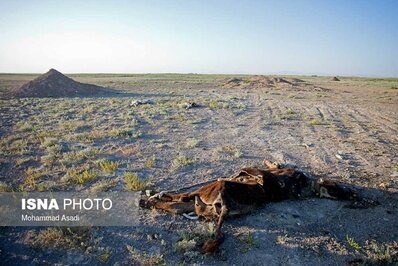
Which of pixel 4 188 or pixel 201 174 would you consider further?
pixel 201 174

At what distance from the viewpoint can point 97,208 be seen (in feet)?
20.6

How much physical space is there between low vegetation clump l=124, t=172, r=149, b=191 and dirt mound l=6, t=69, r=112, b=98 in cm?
2668

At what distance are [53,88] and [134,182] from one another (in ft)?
95.1

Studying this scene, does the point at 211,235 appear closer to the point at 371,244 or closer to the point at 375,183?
the point at 371,244

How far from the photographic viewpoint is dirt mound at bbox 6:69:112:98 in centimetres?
3066

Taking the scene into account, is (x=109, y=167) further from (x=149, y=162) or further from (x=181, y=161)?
(x=181, y=161)

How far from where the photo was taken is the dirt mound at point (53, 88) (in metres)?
30.7

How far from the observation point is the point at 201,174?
26.2 feet

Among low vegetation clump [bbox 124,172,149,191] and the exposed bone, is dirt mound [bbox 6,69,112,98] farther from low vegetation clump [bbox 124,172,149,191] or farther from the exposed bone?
the exposed bone

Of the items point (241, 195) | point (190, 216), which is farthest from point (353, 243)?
point (190, 216)

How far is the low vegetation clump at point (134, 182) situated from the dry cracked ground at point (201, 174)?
0.03m

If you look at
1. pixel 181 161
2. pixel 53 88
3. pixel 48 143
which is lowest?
pixel 181 161

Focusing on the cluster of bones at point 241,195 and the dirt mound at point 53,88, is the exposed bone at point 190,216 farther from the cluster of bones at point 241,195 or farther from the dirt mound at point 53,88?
the dirt mound at point 53,88

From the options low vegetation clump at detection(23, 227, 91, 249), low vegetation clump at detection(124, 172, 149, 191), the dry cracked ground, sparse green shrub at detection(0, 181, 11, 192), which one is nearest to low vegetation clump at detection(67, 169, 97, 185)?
the dry cracked ground
